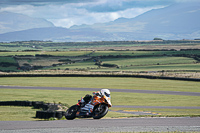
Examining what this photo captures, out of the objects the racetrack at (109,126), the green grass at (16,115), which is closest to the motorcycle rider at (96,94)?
the racetrack at (109,126)

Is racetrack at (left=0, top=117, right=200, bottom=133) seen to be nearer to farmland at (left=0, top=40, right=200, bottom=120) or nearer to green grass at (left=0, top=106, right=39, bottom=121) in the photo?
green grass at (left=0, top=106, right=39, bottom=121)

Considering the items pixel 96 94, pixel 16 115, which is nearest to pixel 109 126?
pixel 96 94

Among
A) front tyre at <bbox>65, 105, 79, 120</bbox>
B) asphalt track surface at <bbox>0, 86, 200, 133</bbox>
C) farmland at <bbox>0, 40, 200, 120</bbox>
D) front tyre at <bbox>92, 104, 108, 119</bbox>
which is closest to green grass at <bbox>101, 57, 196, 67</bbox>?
farmland at <bbox>0, 40, 200, 120</bbox>

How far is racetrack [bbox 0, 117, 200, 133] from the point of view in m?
17.2

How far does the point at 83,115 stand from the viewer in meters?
20.0

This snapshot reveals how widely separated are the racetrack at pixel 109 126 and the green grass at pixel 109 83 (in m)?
35.3

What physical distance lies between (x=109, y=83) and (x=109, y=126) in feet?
152

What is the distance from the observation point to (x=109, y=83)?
211ft

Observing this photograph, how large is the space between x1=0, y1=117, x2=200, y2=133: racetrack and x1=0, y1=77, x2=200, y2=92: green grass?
35320 millimetres

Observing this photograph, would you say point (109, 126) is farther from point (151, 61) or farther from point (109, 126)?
point (151, 61)

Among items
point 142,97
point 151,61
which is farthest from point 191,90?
point 151,61

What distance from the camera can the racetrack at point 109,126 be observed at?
17203mm

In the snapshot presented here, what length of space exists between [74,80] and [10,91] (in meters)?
18.9

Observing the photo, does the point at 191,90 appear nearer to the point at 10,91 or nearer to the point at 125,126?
the point at 10,91
